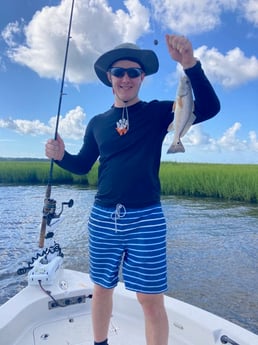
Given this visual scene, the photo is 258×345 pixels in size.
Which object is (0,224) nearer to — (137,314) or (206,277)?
(206,277)

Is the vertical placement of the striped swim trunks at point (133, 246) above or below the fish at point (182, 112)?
below

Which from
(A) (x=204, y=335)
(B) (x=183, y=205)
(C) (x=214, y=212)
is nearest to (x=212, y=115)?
(A) (x=204, y=335)

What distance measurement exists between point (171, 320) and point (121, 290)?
22.6 inches

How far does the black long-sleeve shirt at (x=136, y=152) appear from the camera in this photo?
2.03m

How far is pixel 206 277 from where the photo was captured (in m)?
5.73

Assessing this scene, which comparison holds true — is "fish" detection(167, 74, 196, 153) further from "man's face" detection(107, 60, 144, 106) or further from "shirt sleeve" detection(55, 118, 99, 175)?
"shirt sleeve" detection(55, 118, 99, 175)

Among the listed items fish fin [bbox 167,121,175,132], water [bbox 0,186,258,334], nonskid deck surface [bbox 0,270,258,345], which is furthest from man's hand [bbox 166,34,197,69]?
water [bbox 0,186,258,334]

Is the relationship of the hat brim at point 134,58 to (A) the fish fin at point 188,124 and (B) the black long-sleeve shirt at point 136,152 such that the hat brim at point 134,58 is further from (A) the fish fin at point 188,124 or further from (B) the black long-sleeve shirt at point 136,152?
(A) the fish fin at point 188,124

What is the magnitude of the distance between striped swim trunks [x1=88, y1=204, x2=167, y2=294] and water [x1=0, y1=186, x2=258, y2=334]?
2.62 m

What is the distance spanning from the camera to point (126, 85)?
2145 millimetres

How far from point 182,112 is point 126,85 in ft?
1.63

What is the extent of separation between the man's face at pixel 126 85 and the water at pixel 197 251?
3193mm

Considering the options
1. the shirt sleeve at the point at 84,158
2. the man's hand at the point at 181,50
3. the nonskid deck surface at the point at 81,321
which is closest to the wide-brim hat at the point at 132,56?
the man's hand at the point at 181,50

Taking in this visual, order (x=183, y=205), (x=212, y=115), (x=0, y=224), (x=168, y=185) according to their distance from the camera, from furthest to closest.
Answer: (x=168, y=185)
(x=183, y=205)
(x=0, y=224)
(x=212, y=115)
